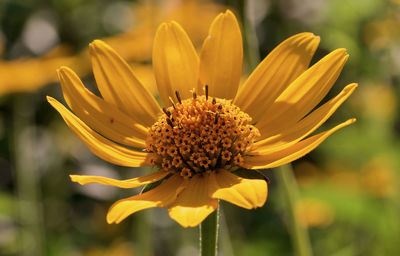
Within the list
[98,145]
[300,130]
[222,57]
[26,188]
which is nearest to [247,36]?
[222,57]

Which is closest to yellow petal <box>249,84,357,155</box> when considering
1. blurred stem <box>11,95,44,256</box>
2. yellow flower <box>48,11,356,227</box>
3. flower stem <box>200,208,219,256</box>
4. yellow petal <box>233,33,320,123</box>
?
yellow flower <box>48,11,356,227</box>

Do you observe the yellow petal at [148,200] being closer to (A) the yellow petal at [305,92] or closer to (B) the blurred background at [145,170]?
(A) the yellow petal at [305,92]

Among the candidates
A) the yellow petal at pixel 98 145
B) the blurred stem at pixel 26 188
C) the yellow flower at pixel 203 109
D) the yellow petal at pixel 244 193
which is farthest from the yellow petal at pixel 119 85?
the blurred stem at pixel 26 188

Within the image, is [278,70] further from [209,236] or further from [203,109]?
[209,236]

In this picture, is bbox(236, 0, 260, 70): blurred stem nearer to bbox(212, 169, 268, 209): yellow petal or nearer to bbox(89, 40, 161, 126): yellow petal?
bbox(89, 40, 161, 126): yellow petal

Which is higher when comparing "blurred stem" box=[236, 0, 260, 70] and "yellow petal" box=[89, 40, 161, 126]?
"blurred stem" box=[236, 0, 260, 70]

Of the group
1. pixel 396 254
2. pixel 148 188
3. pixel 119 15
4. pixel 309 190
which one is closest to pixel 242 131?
pixel 148 188
